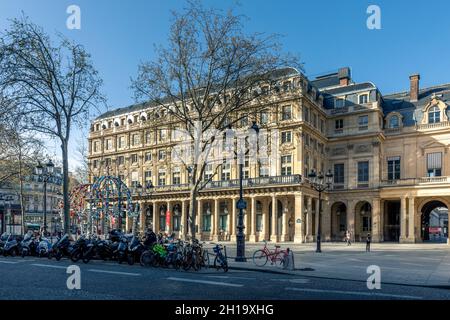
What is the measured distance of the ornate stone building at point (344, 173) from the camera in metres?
46.8

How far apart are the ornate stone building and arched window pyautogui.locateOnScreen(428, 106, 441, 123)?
109 millimetres

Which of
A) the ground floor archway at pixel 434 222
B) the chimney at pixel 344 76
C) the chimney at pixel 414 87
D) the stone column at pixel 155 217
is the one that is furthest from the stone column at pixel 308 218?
the stone column at pixel 155 217

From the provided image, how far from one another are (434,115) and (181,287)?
1866 inches

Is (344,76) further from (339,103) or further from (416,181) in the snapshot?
(416,181)

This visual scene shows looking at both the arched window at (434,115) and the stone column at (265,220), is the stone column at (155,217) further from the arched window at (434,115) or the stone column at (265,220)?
the arched window at (434,115)

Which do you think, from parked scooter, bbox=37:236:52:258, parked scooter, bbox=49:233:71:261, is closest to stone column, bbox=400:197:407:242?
parked scooter, bbox=49:233:71:261

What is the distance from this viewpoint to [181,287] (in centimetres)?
1138

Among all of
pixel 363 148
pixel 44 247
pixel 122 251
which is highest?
pixel 363 148

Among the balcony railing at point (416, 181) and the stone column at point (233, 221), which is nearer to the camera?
the balcony railing at point (416, 181)

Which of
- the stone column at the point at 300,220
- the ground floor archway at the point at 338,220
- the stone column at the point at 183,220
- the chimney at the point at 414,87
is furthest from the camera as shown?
the stone column at the point at 183,220

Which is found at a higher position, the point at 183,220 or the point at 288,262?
the point at 288,262

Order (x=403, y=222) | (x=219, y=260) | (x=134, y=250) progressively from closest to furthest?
(x=219, y=260)
(x=134, y=250)
(x=403, y=222)

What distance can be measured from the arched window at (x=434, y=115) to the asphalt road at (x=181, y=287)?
4235 cm

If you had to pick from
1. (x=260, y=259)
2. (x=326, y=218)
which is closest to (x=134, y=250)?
(x=260, y=259)
